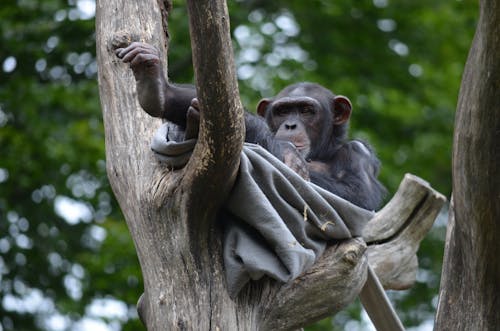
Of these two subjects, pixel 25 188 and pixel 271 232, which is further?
pixel 25 188

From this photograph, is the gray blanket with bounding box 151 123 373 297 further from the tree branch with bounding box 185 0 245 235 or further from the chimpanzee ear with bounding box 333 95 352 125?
the chimpanzee ear with bounding box 333 95 352 125

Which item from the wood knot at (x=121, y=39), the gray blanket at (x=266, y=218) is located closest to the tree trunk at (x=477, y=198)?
the gray blanket at (x=266, y=218)

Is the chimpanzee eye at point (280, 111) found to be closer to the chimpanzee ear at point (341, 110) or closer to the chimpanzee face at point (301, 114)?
the chimpanzee face at point (301, 114)

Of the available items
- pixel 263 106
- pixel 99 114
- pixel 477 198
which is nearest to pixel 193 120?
pixel 477 198

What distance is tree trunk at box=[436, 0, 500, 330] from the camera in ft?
13.3

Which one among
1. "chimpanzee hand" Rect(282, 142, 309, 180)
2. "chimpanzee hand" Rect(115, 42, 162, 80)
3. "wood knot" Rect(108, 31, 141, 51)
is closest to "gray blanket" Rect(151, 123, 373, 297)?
"chimpanzee hand" Rect(115, 42, 162, 80)

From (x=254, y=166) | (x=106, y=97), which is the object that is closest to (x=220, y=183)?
(x=254, y=166)

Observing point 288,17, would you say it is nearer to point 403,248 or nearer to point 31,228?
point 31,228

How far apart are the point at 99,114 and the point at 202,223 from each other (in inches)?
286

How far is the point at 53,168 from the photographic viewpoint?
462 inches

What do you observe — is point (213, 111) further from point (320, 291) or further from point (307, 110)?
point (307, 110)

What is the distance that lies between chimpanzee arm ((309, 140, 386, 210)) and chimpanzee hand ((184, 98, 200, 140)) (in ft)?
5.00

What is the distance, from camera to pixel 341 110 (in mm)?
6492

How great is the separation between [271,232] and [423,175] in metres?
8.80
